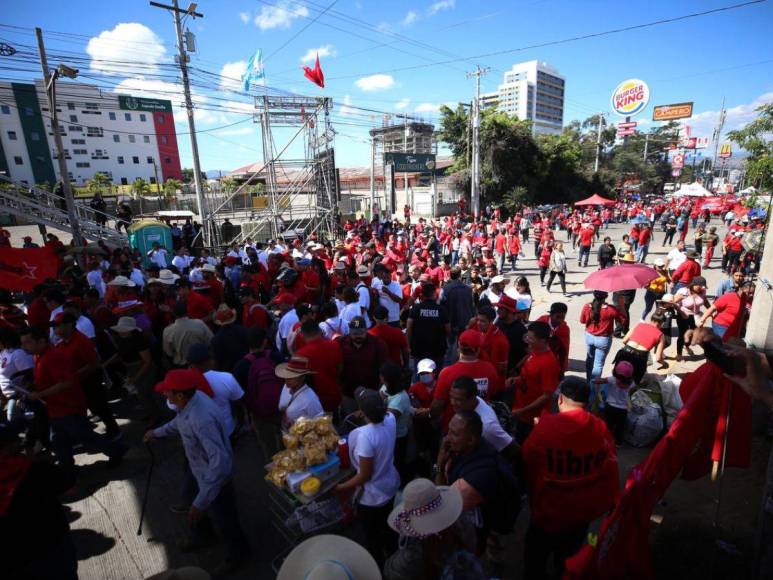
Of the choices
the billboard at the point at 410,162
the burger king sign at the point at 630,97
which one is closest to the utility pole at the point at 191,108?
the billboard at the point at 410,162

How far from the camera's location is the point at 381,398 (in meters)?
2.90

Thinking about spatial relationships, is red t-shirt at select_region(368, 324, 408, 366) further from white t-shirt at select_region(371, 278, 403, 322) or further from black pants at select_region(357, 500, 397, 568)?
black pants at select_region(357, 500, 397, 568)

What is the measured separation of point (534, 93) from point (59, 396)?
5965 inches

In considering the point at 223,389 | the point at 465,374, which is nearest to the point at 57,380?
the point at 223,389

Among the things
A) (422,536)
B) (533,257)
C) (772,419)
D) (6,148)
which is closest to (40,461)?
(422,536)

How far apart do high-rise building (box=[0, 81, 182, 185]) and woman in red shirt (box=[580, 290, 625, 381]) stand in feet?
160

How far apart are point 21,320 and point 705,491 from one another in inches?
369

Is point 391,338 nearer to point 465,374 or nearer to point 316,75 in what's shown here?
point 465,374

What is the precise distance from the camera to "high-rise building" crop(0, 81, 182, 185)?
159 ft

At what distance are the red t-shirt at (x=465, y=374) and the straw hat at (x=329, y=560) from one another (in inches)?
70.2

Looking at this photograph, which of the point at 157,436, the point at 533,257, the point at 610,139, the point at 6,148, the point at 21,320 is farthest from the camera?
the point at 610,139

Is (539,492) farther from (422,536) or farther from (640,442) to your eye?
(640,442)

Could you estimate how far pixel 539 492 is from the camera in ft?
8.73

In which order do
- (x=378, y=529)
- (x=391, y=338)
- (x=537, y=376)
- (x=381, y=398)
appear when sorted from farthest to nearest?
(x=391, y=338), (x=537, y=376), (x=378, y=529), (x=381, y=398)
